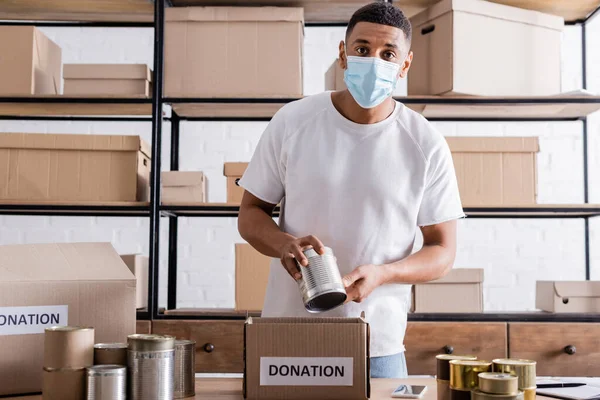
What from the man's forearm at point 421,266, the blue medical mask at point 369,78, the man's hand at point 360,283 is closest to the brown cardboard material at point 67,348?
the man's hand at point 360,283

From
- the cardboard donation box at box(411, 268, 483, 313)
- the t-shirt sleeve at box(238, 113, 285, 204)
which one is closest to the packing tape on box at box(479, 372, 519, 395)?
the t-shirt sleeve at box(238, 113, 285, 204)

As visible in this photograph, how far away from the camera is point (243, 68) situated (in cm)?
247

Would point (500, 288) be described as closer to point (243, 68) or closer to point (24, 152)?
point (243, 68)

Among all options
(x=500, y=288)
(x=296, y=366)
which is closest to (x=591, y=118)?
(x=500, y=288)

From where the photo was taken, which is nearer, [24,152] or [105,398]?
[105,398]

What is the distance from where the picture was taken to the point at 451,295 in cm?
242

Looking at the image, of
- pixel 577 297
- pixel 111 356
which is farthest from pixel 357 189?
pixel 577 297

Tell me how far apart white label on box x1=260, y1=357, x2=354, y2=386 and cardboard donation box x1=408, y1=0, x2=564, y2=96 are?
158 centimetres

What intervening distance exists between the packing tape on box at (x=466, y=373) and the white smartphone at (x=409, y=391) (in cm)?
15

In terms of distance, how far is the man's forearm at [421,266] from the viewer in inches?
55.1

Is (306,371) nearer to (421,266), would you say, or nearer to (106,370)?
(106,370)

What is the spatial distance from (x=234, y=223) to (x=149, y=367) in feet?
6.74

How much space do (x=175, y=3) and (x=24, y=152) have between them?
2.54 feet

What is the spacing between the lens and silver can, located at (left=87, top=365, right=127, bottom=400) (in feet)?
3.06
